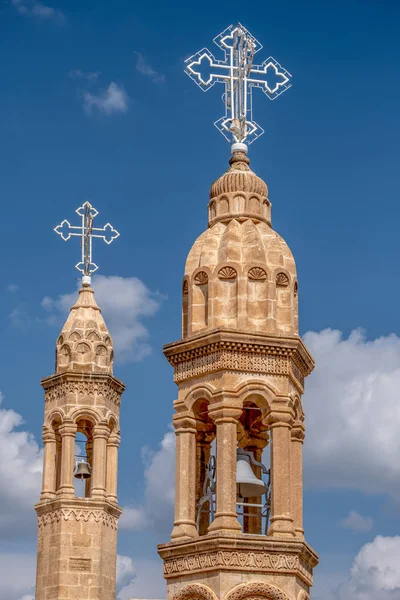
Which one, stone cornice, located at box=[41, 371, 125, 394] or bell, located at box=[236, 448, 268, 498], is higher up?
stone cornice, located at box=[41, 371, 125, 394]

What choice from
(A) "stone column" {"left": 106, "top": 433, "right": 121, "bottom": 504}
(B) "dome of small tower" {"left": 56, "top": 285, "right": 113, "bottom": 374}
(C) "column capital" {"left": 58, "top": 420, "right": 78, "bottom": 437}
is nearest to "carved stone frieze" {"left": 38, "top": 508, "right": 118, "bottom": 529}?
(A) "stone column" {"left": 106, "top": 433, "right": 121, "bottom": 504}

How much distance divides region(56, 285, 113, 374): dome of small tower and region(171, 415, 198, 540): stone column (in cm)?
1397

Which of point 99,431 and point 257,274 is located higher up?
point 99,431

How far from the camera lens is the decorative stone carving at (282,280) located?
24.2 meters

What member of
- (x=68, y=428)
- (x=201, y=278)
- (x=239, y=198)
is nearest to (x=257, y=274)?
(x=201, y=278)

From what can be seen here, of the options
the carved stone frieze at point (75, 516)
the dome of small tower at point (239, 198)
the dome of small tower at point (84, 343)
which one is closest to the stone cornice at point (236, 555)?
the dome of small tower at point (239, 198)

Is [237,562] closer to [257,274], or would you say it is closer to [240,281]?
[240,281]

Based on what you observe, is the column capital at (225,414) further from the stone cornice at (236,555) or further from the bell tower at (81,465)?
the bell tower at (81,465)

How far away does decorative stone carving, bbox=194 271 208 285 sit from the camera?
79.5ft

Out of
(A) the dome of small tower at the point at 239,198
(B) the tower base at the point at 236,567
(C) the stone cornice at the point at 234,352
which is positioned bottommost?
(B) the tower base at the point at 236,567

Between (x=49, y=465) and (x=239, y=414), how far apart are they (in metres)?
14.4

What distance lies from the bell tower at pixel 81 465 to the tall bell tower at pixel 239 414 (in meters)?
11.5

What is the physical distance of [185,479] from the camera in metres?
23.5

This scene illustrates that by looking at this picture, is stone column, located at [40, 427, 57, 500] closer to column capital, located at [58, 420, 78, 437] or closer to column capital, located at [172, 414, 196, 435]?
column capital, located at [58, 420, 78, 437]
